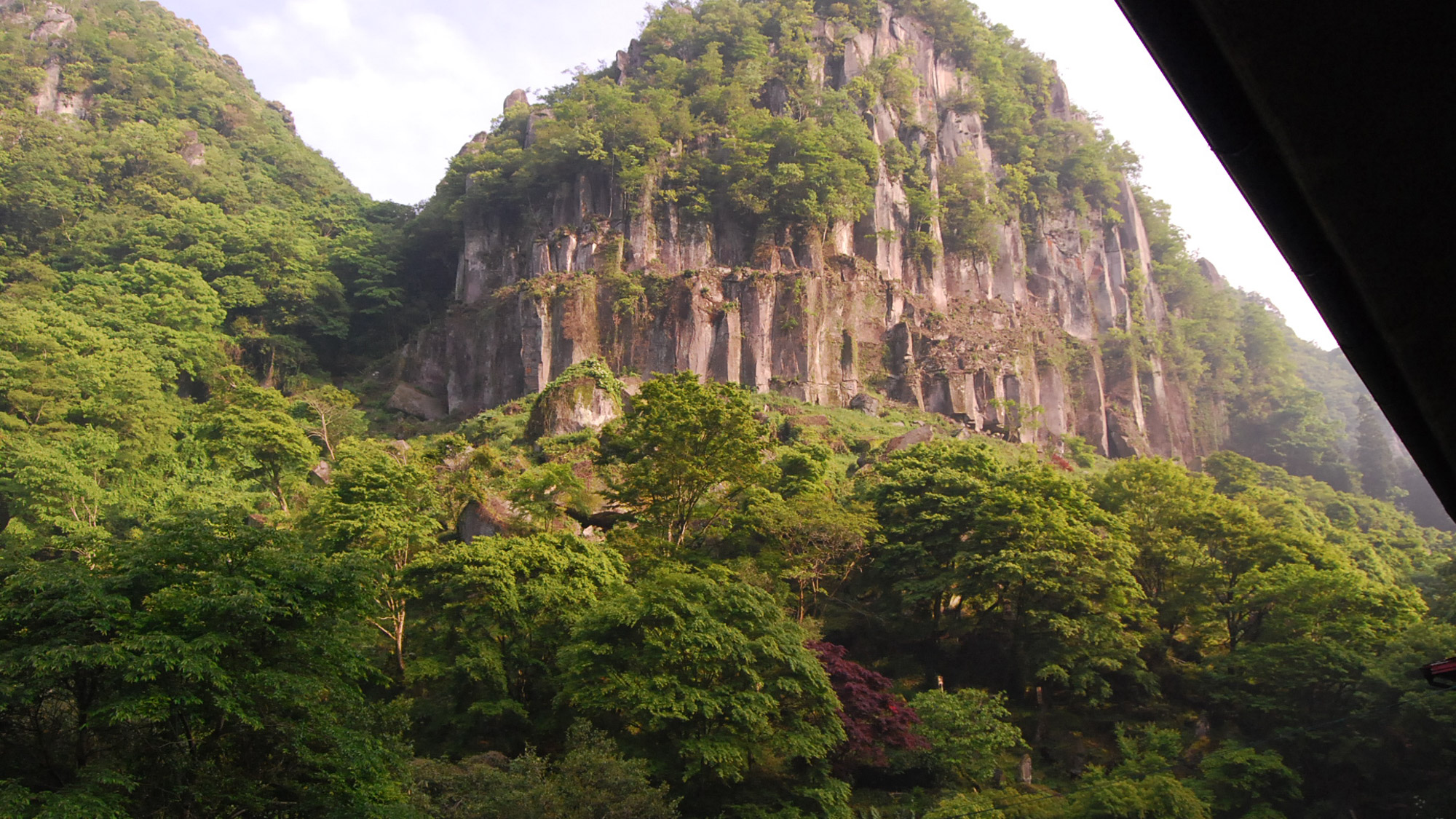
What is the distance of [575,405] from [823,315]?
15.9 metres

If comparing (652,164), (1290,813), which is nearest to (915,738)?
(1290,813)

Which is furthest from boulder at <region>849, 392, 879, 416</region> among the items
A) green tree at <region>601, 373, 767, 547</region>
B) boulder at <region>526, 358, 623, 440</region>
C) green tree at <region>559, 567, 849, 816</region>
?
green tree at <region>559, 567, 849, 816</region>

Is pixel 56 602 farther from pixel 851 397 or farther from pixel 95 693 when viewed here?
pixel 851 397

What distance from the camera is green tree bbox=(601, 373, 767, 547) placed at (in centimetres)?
2158

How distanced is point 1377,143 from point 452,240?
54.9 metres

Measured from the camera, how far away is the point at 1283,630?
65.7 ft

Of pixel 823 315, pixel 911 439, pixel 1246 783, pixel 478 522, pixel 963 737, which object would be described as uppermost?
pixel 823 315

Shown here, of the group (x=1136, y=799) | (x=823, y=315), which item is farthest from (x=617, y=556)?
(x=823, y=315)

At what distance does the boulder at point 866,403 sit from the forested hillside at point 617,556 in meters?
0.76

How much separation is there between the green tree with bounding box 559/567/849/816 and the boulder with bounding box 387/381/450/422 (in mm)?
29740

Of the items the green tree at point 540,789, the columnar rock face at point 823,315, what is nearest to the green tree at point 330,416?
Answer: the columnar rock face at point 823,315

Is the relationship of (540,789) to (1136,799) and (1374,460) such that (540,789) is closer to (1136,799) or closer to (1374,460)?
(1136,799)

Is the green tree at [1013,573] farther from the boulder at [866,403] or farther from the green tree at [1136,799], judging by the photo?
the boulder at [866,403]

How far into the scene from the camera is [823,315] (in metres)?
42.4
